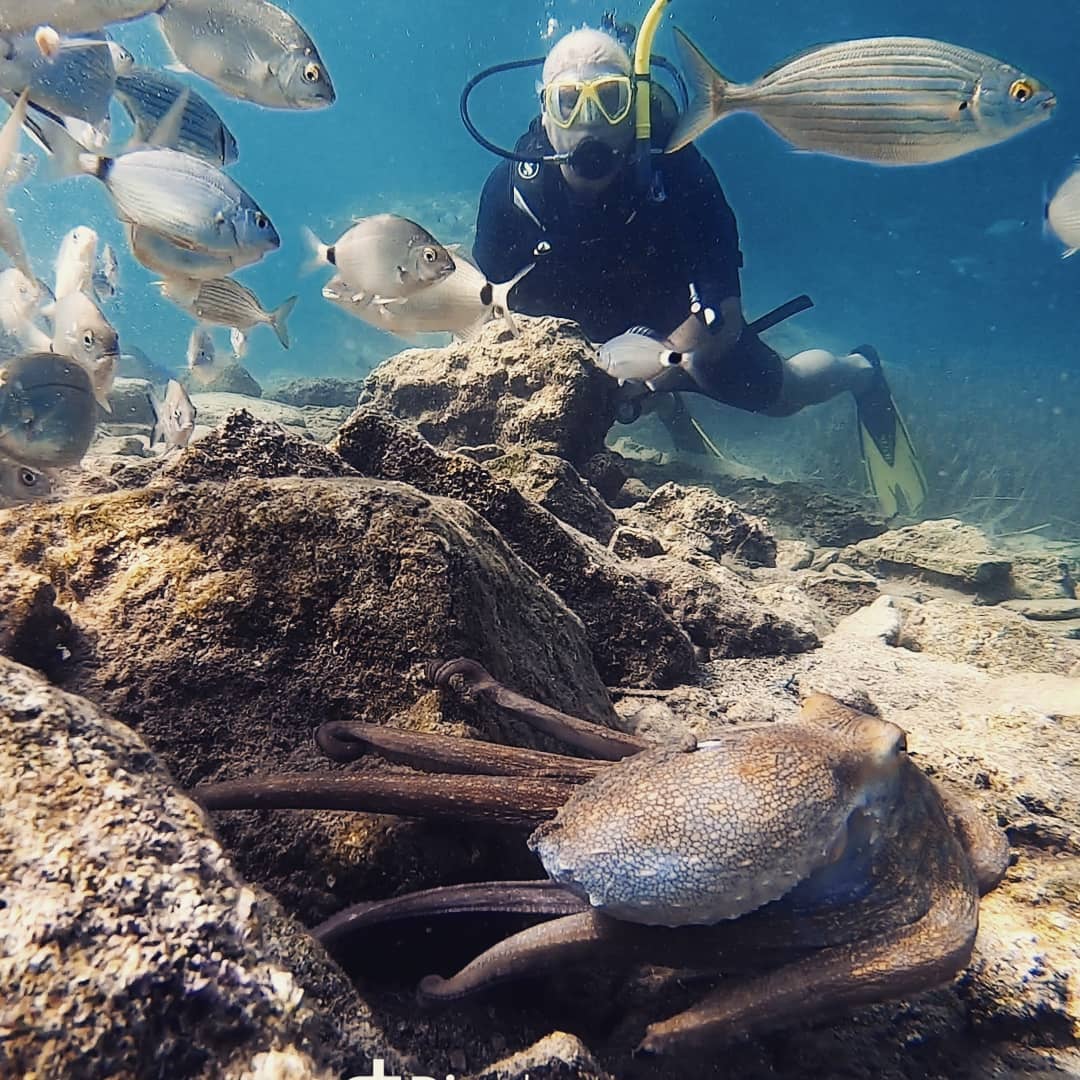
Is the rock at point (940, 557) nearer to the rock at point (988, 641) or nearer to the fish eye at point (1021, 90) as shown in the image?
the rock at point (988, 641)

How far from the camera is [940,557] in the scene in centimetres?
556

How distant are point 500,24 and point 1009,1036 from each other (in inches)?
3422

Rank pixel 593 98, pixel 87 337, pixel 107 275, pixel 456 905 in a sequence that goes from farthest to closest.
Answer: pixel 107 275
pixel 593 98
pixel 87 337
pixel 456 905

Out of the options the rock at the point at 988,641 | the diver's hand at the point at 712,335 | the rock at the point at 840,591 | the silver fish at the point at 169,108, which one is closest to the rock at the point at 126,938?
the rock at the point at 988,641

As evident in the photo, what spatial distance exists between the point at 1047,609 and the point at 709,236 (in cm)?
488

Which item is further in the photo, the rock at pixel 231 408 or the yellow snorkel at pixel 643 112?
the rock at pixel 231 408

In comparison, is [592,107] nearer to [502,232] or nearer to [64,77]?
[502,232]

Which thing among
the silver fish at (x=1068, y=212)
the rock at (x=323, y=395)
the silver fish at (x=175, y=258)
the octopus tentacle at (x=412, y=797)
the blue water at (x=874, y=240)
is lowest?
the octopus tentacle at (x=412, y=797)

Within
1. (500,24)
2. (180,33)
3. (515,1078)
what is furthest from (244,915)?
(500,24)

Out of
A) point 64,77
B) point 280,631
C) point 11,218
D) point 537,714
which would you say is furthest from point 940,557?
point 64,77

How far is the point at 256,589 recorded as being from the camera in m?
1.65

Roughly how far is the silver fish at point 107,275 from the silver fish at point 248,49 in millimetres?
4047

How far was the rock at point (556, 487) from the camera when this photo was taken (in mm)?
3699

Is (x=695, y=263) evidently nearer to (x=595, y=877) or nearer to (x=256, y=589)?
(x=256, y=589)
